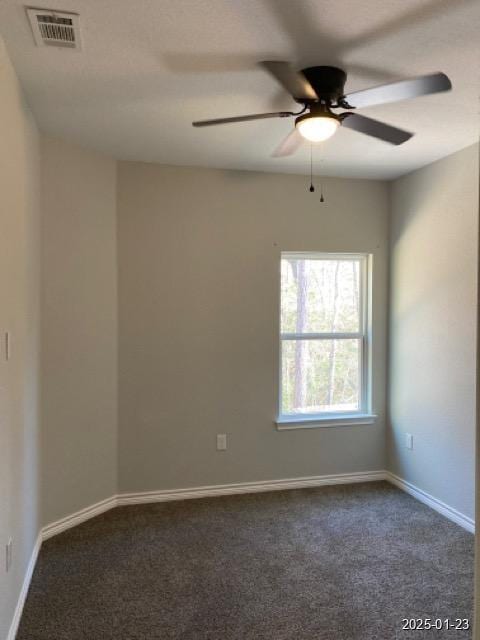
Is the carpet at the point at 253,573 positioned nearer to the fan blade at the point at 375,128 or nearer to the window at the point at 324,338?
the window at the point at 324,338

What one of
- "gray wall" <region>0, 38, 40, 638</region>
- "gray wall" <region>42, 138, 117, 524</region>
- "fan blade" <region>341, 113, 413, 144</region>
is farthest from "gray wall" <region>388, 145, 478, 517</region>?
"gray wall" <region>0, 38, 40, 638</region>

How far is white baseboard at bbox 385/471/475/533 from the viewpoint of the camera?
3240mm

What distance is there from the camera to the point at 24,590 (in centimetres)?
243

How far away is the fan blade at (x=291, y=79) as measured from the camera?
1976 millimetres

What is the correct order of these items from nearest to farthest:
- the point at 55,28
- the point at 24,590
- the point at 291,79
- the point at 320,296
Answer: the point at 55,28, the point at 291,79, the point at 24,590, the point at 320,296

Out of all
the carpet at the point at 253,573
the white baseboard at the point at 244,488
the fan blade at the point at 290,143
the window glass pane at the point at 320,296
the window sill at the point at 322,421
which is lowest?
the carpet at the point at 253,573

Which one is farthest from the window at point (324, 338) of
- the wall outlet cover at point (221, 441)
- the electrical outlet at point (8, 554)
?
the electrical outlet at point (8, 554)

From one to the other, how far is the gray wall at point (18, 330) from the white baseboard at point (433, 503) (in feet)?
9.09

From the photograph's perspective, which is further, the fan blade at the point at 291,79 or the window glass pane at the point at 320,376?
the window glass pane at the point at 320,376

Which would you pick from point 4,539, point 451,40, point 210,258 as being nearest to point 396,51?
point 451,40

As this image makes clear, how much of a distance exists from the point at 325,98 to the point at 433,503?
297cm

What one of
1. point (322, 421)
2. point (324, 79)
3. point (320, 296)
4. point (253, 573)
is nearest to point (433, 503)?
point (322, 421)

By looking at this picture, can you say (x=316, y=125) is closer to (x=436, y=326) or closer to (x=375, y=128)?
(x=375, y=128)

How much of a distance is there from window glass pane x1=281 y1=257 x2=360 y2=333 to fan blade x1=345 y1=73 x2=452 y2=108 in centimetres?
201
